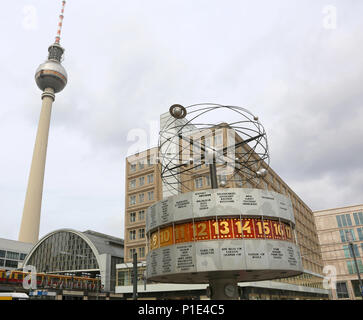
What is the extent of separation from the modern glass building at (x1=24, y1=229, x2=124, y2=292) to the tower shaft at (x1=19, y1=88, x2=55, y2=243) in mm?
23339

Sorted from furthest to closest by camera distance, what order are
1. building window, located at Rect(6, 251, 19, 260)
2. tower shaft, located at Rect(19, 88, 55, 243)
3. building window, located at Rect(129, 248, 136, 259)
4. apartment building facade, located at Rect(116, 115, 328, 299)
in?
tower shaft, located at Rect(19, 88, 55, 243), building window, located at Rect(6, 251, 19, 260), building window, located at Rect(129, 248, 136, 259), apartment building facade, located at Rect(116, 115, 328, 299)

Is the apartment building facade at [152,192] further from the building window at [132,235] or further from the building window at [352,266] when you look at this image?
the building window at [352,266]

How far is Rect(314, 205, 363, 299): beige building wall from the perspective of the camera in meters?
91.4

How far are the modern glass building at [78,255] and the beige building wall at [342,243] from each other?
6560 centimetres

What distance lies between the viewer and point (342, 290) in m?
92.5

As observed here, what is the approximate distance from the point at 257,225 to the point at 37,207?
97968mm

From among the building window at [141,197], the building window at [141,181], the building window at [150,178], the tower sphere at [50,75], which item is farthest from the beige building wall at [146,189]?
the tower sphere at [50,75]

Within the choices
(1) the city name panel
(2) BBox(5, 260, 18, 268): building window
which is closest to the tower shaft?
(2) BBox(5, 260, 18, 268): building window

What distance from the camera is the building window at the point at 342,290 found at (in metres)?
91.5

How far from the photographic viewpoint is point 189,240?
14.1 metres

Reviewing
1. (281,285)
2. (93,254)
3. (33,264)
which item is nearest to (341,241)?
(281,285)

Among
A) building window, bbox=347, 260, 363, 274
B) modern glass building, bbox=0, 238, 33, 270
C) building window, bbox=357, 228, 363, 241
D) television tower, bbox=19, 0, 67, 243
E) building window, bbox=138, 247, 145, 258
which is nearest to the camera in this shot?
building window, bbox=138, 247, 145, 258

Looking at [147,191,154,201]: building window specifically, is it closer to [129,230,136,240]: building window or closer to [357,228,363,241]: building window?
[129,230,136,240]: building window
